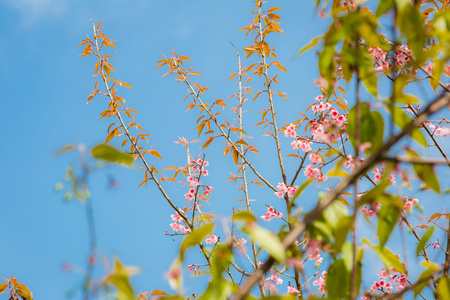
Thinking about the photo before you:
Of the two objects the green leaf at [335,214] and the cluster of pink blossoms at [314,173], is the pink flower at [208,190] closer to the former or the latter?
the cluster of pink blossoms at [314,173]

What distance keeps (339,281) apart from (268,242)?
31cm

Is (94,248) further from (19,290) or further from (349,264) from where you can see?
(19,290)

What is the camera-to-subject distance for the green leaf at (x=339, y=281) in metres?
0.71

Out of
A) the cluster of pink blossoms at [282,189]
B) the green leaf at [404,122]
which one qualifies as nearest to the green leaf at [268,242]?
the green leaf at [404,122]

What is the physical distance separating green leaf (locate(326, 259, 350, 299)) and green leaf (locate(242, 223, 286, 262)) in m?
0.29

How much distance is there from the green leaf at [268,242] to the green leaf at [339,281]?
0.94 ft

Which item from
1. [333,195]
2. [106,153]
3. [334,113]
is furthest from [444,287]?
[334,113]

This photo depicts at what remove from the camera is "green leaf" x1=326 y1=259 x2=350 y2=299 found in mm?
707

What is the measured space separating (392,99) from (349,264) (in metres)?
0.31

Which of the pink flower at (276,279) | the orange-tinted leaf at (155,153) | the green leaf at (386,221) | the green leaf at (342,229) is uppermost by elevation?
the orange-tinted leaf at (155,153)

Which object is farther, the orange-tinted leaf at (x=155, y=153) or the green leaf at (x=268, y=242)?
the orange-tinted leaf at (x=155, y=153)

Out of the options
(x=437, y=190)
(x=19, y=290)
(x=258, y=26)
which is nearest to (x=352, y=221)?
(x=437, y=190)

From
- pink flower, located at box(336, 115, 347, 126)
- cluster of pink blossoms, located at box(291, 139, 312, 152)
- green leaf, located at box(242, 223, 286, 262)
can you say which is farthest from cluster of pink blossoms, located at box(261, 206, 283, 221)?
green leaf, located at box(242, 223, 286, 262)

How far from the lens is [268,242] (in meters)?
0.48
